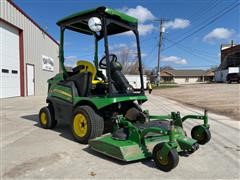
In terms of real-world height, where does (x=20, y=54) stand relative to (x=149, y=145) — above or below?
above

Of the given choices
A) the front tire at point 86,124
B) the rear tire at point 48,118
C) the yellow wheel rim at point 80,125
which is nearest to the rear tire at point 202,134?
the front tire at point 86,124

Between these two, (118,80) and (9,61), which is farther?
(9,61)

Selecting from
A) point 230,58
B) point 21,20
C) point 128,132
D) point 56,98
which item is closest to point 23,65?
point 21,20

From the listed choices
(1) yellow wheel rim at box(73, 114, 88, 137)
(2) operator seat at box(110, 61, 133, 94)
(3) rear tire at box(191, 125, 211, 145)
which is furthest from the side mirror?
(3) rear tire at box(191, 125, 211, 145)

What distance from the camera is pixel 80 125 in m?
5.57

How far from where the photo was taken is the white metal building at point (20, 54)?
55.8ft

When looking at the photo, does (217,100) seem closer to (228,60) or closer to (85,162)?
(85,162)

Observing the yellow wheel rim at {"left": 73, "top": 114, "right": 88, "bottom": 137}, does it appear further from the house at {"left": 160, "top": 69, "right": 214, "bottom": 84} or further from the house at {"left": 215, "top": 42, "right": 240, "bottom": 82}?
the house at {"left": 160, "top": 69, "right": 214, "bottom": 84}

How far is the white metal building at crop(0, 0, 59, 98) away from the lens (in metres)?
17.0

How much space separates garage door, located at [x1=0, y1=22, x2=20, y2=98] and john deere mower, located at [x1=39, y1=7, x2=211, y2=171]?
11079mm

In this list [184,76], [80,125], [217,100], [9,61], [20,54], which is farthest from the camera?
[184,76]

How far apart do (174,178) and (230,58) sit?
57.6 metres

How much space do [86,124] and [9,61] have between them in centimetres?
1425

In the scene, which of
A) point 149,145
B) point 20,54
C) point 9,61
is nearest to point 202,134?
point 149,145
